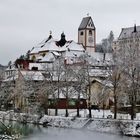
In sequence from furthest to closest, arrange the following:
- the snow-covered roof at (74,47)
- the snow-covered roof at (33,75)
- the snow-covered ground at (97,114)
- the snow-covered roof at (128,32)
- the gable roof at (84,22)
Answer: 1. the snow-covered roof at (128,32)
2. the gable roof at (84,22)
3. the snow-covered roof at (74,47)
4. the snow-covered roof at (33,75)
5. the snow-covered ground at (97,114)

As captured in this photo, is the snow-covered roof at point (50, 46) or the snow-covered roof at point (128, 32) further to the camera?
the snow-covered roof at point (128, 32)

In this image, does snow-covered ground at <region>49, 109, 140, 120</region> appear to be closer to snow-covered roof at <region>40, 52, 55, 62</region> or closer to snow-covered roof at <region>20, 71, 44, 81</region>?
snow-covered roof at <region>20, 71, 44, 81</region>

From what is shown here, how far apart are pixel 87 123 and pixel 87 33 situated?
10041 centimetres

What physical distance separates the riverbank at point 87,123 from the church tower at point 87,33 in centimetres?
8790

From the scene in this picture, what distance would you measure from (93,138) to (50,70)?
3688cm

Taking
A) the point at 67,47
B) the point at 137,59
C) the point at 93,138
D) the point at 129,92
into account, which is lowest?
the point at 93,138

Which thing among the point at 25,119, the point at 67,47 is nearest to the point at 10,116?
the point at 25,119

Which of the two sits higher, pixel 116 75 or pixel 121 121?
pixel 116 75

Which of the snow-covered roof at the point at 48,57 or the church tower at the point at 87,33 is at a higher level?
the church tower at the point at 87,33

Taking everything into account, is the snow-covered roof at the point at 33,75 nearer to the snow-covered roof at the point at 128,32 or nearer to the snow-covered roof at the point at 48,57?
the snow-covered roof at the point at 48,57

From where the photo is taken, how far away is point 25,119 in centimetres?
6975

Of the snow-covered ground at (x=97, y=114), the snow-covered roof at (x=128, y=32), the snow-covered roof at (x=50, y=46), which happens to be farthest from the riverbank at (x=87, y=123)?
the snow-covered roof at (x=128, y=32)

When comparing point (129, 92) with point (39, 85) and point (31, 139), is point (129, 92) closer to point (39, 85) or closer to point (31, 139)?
point (31, 139)

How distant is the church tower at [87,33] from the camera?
Answer: 159 metres
